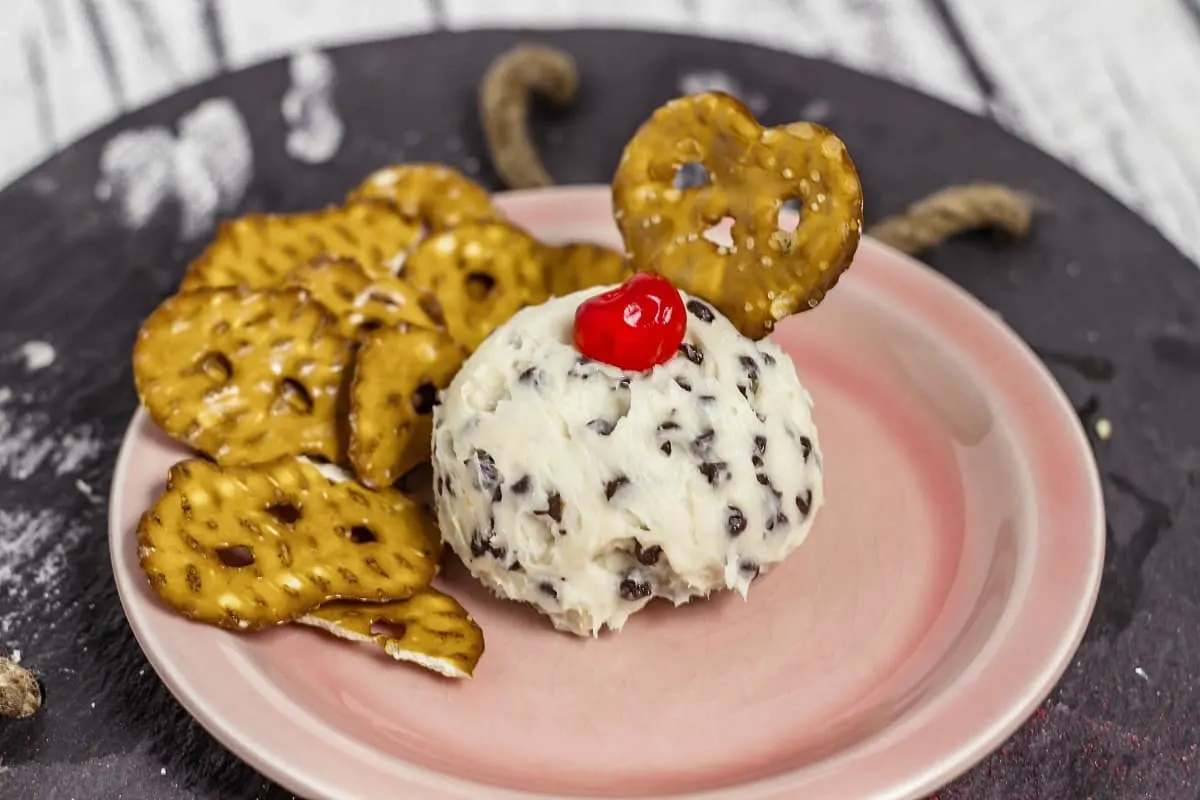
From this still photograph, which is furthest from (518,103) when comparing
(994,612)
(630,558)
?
(994,612)

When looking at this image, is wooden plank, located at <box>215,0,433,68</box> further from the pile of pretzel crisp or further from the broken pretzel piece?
the broken pretzel piece

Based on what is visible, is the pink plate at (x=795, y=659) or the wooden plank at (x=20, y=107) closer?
the pink plate at (x=795, y=659)

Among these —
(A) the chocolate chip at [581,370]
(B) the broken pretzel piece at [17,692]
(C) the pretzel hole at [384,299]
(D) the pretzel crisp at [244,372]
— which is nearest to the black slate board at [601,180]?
(B) the broken pretzel piece at [17,692]

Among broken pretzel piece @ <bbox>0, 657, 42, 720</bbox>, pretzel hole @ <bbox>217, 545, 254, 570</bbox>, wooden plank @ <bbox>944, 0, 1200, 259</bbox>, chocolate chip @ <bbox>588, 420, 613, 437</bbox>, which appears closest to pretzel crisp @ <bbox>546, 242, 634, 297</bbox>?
chocolate chip @ <bbox>588, 420, 613, 437</bbox>

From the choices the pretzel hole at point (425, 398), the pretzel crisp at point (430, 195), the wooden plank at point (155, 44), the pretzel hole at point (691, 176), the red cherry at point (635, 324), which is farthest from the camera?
the wooden plank at point (155, 44)

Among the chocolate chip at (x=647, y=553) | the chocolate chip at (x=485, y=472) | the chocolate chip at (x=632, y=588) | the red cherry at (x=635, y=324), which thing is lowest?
the chocolate chip at (x=632, y=588)

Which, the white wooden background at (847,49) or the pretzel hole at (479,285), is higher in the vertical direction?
the pretzel hole at (479,285)

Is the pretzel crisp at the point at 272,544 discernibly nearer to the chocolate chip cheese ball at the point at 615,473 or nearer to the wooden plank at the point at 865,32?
the chocolate chip cheese ball at the point at 615,473
